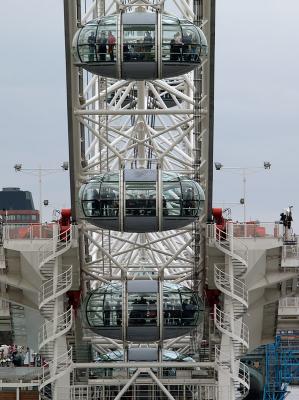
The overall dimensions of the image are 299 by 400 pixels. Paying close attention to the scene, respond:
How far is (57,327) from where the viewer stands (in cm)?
7775

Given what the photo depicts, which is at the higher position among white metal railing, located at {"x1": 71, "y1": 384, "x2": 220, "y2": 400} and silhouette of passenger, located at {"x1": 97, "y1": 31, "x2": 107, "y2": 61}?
silhouette of passenger, located at {"x1": 97, "y1": 31, "x2": 107, "y2": 61}

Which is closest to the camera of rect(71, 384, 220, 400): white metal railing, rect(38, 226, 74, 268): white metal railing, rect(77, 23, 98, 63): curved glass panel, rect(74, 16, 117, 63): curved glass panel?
rect(77, 23, 98, 63): curved glass panel

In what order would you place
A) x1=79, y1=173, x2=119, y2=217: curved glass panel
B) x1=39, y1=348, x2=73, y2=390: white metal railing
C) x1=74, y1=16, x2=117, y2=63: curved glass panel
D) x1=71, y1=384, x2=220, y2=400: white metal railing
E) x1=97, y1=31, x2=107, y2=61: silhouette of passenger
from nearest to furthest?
x1=74, y1=16, x2=117, y2=63: curved glass panel
x1=97, y1=31, x2=107, y2=61: silhouette of passenger
x1=79, y1=173, x2=119, y2=217: curved glass panel
x1=39, y1=348, x2=73, y2=390: white metal railing
x1=71, y1=384, x2=220, y2=400: white metal railing

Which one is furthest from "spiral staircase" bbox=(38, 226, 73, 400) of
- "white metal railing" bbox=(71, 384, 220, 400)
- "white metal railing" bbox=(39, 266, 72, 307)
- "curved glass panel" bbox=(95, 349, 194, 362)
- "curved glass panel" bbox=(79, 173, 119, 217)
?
"curved glass panel" bbox=(95, 349, 194, 362)

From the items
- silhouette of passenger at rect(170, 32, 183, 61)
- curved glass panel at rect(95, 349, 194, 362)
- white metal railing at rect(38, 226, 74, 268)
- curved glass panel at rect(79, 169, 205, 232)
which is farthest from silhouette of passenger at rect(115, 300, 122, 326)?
silhouette of passenger at rect(170, 32, 183, 61)

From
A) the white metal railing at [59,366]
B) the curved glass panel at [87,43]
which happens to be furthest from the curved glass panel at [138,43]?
the white metal railing at [59,366]

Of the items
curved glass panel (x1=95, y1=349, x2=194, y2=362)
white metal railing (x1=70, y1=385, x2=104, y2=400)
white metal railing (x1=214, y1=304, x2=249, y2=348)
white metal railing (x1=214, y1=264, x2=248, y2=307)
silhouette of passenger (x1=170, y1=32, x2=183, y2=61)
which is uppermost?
silhouette of passenger (x1=170, y1=32, x2=183, y2=61)

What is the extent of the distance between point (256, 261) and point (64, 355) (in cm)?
924

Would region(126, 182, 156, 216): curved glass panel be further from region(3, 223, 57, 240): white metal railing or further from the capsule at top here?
region(3, 223, 57, 240): white metal railing

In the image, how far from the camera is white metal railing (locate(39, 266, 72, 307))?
7706 centimetres

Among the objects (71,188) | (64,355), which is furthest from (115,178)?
(64,355)

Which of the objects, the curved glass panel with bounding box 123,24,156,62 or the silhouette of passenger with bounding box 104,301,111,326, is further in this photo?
the silhouette of passenger with bounding box 104,301,111,326

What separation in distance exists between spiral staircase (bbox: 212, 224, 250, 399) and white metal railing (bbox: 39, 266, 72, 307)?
6066 mm

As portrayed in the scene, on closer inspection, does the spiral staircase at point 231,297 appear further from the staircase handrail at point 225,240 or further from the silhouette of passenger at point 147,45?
the silhouette of passenger at point 147,45
